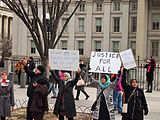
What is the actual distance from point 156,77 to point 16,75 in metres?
9.78

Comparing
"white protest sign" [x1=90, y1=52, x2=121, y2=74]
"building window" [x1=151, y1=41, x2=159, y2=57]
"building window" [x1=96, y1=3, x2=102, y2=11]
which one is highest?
"building window" [x1=96, y1=3, x2=102, y2=11]

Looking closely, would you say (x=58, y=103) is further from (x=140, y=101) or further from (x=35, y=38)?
(x=35, y=38)

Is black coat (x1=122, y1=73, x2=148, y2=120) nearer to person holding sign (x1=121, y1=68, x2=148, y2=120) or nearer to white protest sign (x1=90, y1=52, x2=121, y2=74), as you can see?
person holding sign (x1=121, y1=68, x2=148, y2=120)

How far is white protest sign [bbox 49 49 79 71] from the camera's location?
1141 cm

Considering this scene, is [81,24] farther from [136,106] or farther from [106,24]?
[136,106]

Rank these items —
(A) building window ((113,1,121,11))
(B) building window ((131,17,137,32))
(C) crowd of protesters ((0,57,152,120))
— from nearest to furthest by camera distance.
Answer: (C) crowd of protesters ((0,57,152,120)) < (B) building window ((131,17,137,32)) < (A) building window ((113,1,121,11))

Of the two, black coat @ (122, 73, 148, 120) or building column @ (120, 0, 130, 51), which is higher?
building column @ (120, 0, 130, 51)

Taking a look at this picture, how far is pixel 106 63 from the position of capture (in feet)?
39.7

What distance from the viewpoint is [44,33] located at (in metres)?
13.6

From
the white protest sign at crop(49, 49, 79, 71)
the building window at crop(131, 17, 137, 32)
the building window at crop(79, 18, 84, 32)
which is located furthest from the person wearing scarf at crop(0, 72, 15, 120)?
A: the building window at crop(79, 18, 84, 32)

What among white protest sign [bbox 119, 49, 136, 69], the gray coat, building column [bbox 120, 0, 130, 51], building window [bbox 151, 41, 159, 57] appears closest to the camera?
the gray coat

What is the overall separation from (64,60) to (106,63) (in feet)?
4.35

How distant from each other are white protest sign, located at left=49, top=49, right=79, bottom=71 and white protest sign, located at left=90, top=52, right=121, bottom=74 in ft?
2.93

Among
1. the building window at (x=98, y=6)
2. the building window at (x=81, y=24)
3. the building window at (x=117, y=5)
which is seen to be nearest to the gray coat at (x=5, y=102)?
the building window at (x=117, y=5)
